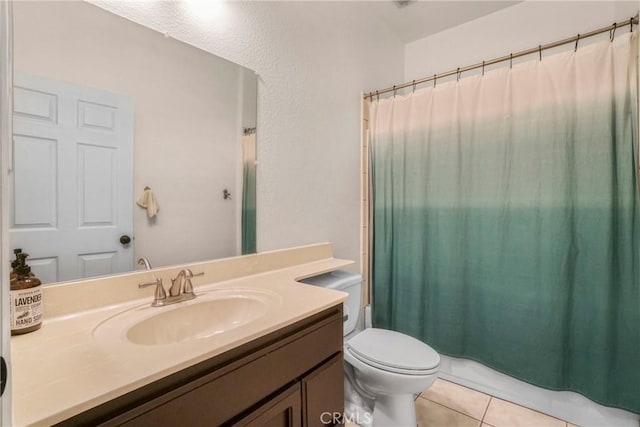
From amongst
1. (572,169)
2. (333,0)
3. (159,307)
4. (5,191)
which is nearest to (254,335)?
(159,307)

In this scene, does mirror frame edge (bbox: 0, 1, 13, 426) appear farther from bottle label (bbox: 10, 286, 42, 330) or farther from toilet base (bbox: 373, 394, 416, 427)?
toilet base (bbox: 373, 394, 416, 427)

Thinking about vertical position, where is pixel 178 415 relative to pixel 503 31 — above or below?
below

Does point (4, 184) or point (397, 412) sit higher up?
point (4, 184)

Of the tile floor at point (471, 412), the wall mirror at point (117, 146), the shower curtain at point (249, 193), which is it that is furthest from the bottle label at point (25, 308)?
the tile floor at point (471, 412)

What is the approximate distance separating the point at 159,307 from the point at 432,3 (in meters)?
2.52

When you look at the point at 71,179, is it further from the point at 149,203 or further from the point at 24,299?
the point at 24,299

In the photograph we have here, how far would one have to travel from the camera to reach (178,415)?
1.99 ft

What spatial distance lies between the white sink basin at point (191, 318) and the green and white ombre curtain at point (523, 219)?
3.95 feet

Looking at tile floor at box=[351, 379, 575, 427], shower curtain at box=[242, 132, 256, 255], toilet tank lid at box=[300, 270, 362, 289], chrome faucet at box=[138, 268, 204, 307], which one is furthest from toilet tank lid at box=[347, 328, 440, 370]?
chrome faucet at box=[138, 268, 204, 307]

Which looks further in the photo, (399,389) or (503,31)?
(503,31)

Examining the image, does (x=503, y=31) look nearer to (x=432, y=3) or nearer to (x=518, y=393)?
(x=432, y=3)

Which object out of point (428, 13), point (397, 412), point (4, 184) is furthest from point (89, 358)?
point (428, 13)

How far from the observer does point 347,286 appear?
59.2 inches

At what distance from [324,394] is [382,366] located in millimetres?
432
